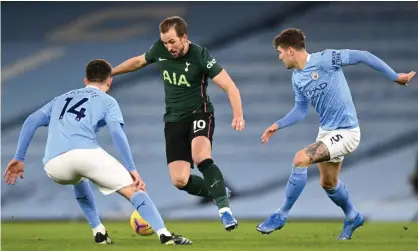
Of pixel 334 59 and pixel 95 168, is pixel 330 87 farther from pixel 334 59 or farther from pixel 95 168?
pixel 95 168

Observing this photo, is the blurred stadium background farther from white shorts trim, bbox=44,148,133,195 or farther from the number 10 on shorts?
white shorts trim, bbox=44,148,133,195

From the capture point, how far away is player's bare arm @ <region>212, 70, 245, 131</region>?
336 inches

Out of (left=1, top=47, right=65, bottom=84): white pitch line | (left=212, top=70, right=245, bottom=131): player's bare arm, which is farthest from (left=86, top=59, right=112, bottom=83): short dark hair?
(left=1, top=47, right=65, bottom=84): white pitch line

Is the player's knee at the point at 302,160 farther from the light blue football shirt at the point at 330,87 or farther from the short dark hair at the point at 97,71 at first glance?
the short dark hair at the point at 97,71

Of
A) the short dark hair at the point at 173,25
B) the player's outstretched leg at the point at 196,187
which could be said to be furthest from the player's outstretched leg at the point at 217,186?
the short dark hair at the point at 173,25

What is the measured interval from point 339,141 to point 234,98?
3.37ft

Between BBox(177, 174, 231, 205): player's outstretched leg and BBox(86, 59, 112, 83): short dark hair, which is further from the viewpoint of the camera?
BBox(177, 174, 231, 205): player's outstretched leg

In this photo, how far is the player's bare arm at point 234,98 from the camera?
854 centimetres

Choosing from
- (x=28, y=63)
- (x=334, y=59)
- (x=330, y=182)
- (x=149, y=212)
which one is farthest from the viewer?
(x=28, y=63)

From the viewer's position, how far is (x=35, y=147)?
17328 mm

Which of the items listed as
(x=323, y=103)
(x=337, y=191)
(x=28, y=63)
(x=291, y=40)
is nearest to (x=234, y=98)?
(x=291, y=40)

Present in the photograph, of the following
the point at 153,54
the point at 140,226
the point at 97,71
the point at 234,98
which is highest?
the point at 153,54

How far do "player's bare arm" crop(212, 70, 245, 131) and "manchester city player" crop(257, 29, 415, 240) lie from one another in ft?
1.43

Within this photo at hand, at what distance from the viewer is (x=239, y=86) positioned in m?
17.3
